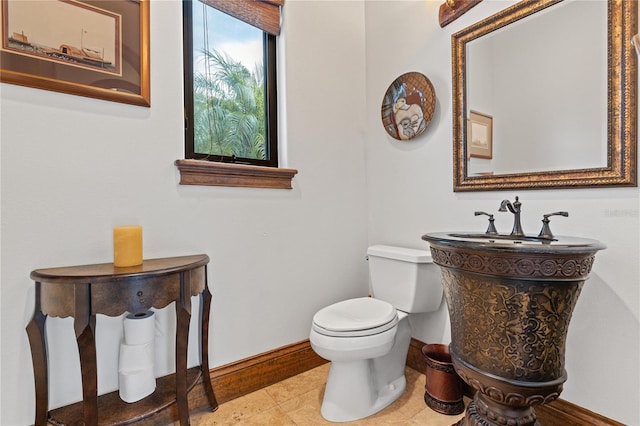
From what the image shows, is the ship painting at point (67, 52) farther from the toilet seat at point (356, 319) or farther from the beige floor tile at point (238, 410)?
the beige floor tile at point (238, 410)

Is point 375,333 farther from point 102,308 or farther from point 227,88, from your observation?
point 227,88

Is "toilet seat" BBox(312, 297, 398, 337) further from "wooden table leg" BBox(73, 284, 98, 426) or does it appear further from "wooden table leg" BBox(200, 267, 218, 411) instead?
"wooden table leg" BBox(73, 284, 98, 426)

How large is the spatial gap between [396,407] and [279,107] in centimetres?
175

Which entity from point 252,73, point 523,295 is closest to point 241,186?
point 252,73

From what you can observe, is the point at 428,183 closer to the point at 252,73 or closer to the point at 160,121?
the point at 252,73

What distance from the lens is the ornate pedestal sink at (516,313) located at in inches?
Result: 39.2

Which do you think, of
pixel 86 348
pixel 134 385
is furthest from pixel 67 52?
pixel 134 385

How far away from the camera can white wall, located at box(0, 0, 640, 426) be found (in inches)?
46.6

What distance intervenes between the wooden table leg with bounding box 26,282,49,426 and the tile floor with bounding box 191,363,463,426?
58 cm

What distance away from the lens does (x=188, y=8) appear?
1.62 metres

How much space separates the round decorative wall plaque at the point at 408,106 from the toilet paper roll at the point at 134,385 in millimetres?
1778

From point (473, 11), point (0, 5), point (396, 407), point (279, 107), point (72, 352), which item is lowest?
point (396, 407)

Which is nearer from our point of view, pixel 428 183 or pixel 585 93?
pixel 585 93

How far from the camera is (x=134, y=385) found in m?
1.24
